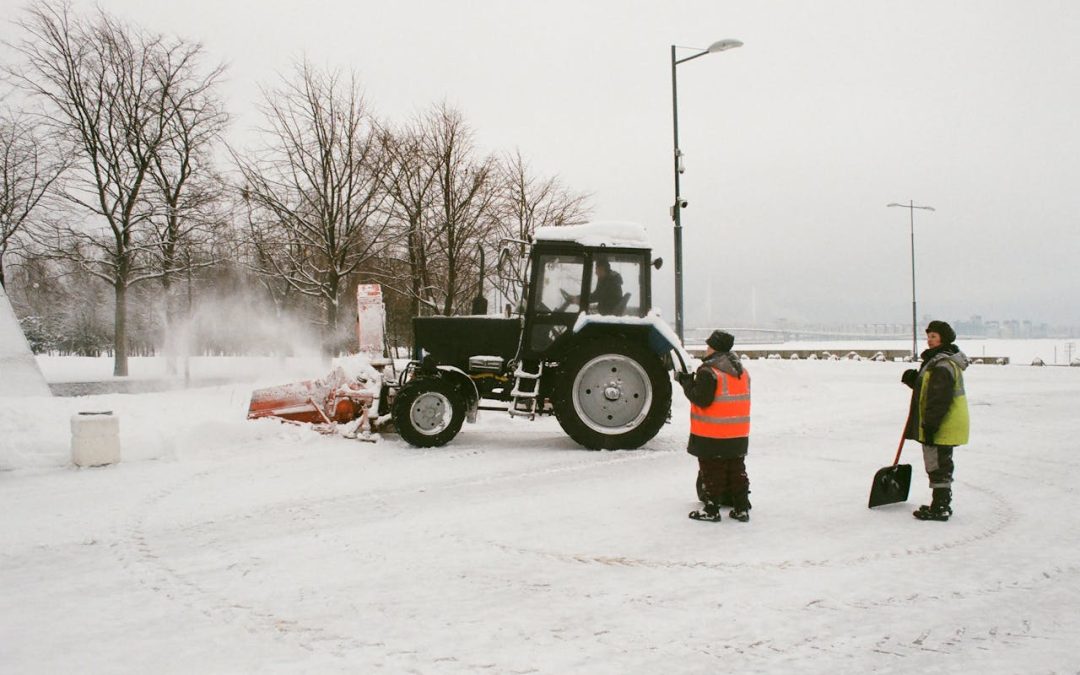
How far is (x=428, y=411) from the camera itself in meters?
8.55

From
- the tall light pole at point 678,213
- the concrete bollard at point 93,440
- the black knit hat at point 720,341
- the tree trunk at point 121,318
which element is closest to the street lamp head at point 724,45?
the tall light pole at point 678,213

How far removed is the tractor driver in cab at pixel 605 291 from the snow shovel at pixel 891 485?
12.0 ft

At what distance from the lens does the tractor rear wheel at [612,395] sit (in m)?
8.38

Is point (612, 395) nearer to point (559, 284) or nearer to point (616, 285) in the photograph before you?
point (616, 285)

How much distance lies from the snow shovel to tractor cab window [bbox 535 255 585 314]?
155 inches

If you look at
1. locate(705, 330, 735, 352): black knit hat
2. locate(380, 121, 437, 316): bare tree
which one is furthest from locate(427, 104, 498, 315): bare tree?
locate(705, 330, 735, 352): black knit hat

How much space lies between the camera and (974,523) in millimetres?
A: 5438

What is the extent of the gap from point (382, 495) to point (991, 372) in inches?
1028

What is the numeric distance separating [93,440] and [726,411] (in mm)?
6487

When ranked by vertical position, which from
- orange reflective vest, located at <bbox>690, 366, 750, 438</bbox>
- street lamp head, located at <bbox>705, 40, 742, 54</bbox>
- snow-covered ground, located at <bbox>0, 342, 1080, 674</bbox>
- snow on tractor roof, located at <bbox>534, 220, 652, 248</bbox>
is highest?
street lamp head, located at <bbox>705, 40, 742, 54</bbox>

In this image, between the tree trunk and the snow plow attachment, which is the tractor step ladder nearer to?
the snow plow attachment

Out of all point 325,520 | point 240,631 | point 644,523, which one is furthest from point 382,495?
point 240,631

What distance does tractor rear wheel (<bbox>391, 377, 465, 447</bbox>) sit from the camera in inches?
332

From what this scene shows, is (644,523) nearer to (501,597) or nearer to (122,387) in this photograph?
A: (501,597)
